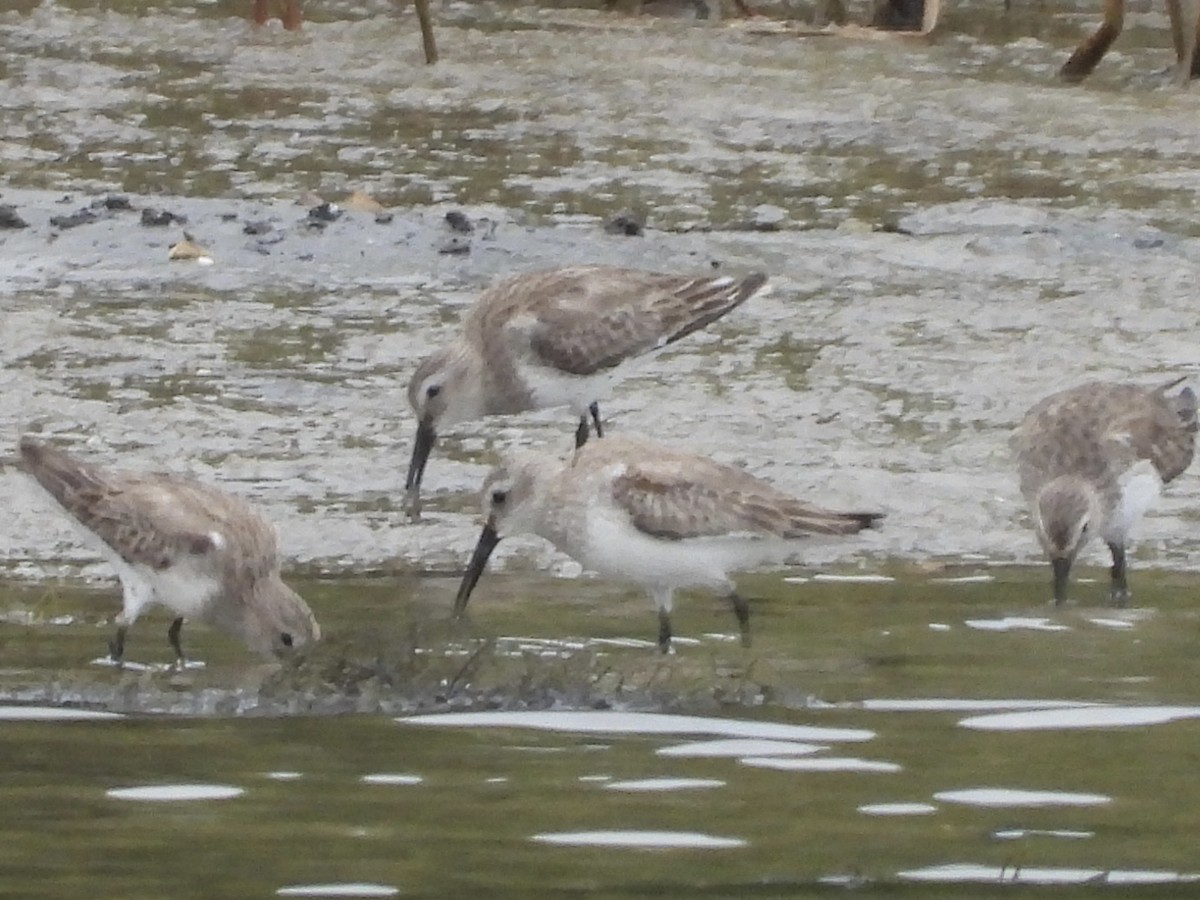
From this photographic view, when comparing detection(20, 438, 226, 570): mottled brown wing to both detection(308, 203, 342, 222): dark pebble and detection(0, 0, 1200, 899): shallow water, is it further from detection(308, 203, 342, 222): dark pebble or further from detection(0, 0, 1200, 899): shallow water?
detection(308, 203, 342, 222): dark pebble

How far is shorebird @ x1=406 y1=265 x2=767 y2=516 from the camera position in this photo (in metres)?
9.68

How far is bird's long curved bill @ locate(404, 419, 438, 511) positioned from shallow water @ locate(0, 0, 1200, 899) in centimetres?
7

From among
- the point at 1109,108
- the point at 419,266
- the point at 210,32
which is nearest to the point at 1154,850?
the point at 419,266

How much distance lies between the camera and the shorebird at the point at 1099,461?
307 inches

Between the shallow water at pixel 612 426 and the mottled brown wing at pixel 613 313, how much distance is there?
27 centimetres

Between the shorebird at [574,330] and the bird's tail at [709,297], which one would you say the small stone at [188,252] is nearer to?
the shorebird at [574,330]

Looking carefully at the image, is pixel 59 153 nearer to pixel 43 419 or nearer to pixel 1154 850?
pixel 43 419

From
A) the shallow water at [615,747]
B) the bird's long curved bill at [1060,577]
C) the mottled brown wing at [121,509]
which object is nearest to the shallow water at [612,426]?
the shallow water at [615,747]

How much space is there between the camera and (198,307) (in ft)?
36.4

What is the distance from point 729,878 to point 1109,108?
11.0 meters

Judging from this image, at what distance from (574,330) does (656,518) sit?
7.71 feet

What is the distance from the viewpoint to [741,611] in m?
7.52

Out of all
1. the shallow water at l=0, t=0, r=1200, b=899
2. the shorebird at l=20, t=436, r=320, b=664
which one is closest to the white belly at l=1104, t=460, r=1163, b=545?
the shallow water at l=0, t=0, r=1200, b=899

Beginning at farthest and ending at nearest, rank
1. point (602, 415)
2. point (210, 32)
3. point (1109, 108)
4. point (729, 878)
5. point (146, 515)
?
point (210, 32) < point (1109, 108) < point (602, 415) < point (146, 515) < point (729, 878)
